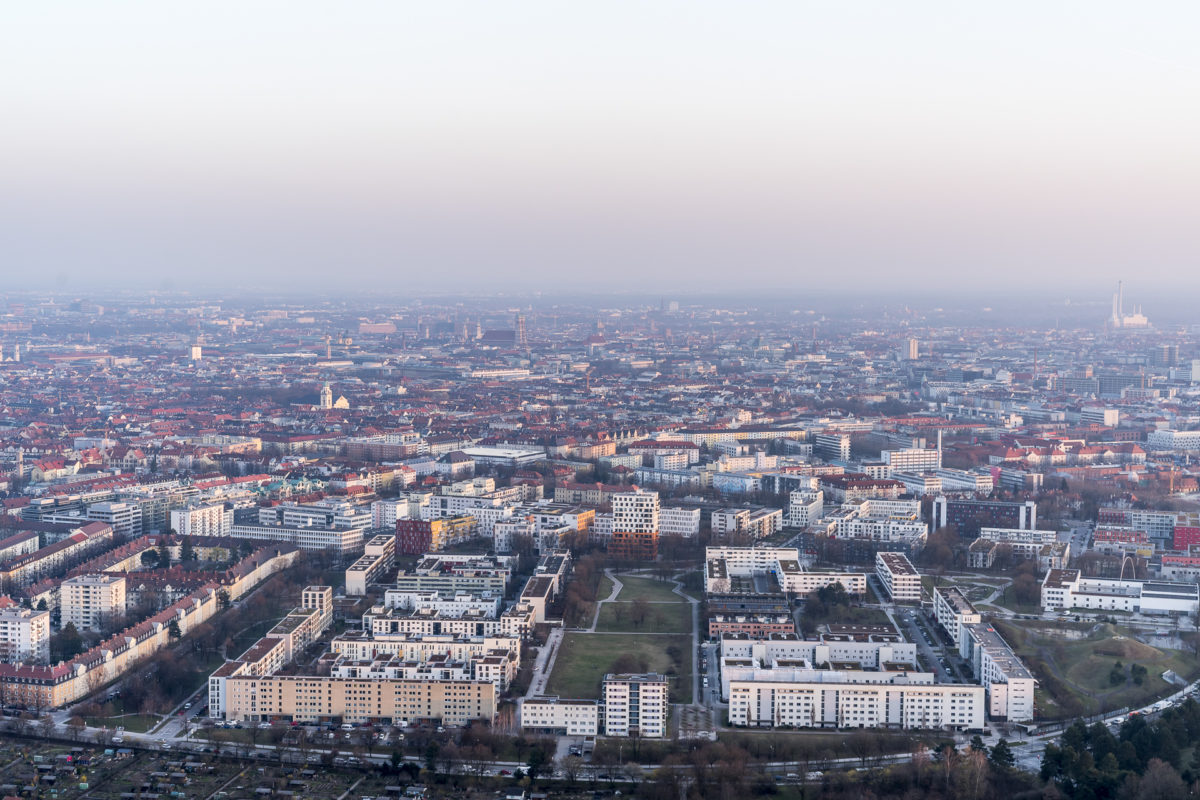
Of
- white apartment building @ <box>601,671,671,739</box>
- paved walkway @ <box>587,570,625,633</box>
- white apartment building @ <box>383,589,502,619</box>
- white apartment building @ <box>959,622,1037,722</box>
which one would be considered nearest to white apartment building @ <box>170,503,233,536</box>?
white apartment building @ <box>383,589,502,619</box>

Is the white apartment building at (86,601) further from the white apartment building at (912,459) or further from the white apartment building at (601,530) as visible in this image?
the white apartment building at (912,459)

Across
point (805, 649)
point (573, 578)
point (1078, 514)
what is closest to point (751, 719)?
point (805, 649)

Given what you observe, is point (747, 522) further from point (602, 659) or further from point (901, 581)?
point (602, 659)

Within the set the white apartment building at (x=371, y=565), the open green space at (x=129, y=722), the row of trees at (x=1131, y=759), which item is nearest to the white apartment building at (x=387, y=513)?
the white apartment building at (x=371, y=565)

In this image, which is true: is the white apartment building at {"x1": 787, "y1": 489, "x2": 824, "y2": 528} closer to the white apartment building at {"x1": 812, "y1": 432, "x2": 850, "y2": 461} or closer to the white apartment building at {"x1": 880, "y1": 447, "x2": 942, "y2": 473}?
the white apartment building at {"x1": 880, "y1": 447, "x2": 942, "y2": 473}

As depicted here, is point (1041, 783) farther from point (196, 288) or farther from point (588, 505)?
point (196, 288)

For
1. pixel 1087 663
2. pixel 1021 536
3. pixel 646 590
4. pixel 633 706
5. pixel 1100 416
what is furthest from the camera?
pixel 1100 416

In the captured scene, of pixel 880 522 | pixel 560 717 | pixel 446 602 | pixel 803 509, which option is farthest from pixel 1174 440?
pixel 560 717
